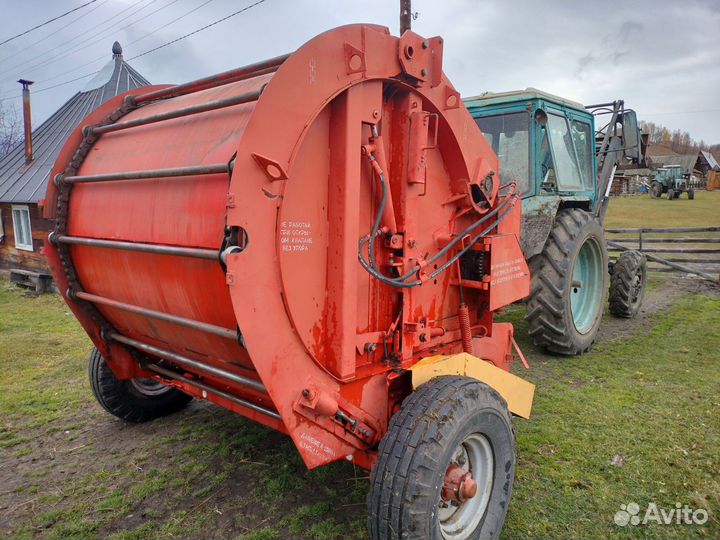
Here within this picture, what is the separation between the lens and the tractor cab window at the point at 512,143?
564cm

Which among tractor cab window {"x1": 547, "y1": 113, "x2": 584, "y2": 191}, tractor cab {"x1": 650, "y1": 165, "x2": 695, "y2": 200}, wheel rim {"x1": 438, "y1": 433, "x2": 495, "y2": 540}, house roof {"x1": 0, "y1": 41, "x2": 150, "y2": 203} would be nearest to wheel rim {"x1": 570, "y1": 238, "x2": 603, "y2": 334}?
tractor cab window {"x1": 547, "y1": 113, "x2": 584, "y2": 191}

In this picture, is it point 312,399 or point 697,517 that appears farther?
point 697,517

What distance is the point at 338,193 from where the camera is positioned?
2500 mm

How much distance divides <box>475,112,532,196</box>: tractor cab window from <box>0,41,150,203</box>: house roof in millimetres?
10642

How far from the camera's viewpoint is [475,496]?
2848mm

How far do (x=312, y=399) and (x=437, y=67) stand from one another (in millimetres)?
1924

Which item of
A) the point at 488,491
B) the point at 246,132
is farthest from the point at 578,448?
the point at 246,132

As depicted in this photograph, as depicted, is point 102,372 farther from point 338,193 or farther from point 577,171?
point 577,171

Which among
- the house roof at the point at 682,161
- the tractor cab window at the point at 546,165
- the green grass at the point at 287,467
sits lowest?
the green grass at the point at 287,467

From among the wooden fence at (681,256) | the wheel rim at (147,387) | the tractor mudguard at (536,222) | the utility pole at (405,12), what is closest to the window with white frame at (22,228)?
the utility pole at (405,12)

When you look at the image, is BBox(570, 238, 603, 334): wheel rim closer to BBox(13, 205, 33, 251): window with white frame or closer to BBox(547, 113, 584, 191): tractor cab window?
BBox(547, 113, 584, 191): tractor cab window

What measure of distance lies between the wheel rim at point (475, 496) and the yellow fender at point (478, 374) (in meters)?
0.37

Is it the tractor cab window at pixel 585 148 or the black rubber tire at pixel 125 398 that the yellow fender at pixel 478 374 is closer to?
the black rubber tire at pixel 125 398

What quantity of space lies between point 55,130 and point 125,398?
12.3m
